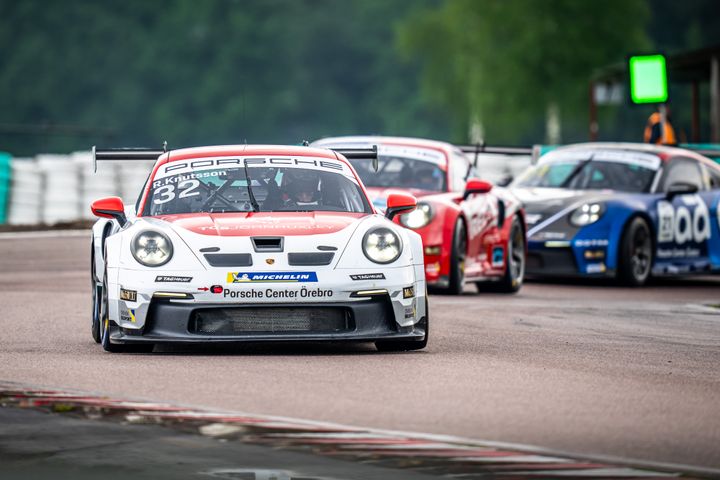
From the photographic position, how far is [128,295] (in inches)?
405

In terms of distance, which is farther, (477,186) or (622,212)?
(622,212)

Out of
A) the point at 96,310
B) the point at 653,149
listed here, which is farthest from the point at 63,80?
the point at 96,310

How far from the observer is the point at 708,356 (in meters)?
11.0

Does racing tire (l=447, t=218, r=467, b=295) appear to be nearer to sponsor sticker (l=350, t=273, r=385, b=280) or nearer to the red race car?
the red race car

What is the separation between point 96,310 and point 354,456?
484cm

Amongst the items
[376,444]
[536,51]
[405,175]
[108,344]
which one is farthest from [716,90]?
[536,51]

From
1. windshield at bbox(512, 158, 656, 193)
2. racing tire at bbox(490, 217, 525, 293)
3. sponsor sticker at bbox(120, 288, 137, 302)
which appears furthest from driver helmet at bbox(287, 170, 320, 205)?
windshield at bbox(512, 158, 656, 193)

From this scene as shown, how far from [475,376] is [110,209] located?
2702 mm

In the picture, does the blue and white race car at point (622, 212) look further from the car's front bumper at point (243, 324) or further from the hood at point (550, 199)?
the car's front bumper at point (243, 324)

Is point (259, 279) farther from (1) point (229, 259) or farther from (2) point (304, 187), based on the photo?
(2) point (304, 187)

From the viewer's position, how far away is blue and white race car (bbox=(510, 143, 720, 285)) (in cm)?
1869

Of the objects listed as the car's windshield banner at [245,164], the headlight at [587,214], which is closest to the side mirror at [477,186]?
the headlight at [587,214]

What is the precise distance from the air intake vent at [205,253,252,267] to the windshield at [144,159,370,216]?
0.89 meters

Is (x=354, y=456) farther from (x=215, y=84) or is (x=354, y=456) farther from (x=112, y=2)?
(x=112, y=2)
